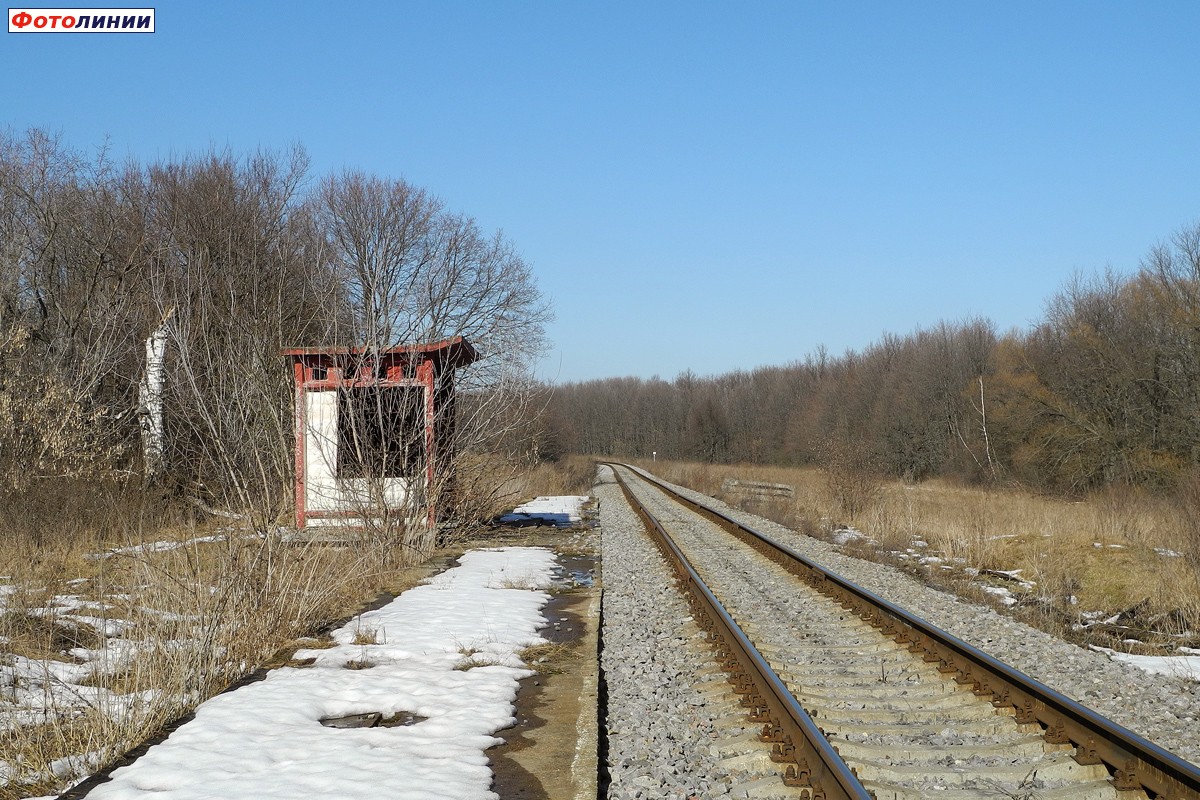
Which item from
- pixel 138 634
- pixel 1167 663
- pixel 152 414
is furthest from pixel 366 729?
pixel 152 414

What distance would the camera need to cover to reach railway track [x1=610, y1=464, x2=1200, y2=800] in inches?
177

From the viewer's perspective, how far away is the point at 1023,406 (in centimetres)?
4138

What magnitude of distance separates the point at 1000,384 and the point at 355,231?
31.8 meters

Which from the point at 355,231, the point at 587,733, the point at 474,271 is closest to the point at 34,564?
the point at 587,733

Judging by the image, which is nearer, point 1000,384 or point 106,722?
point 106,722

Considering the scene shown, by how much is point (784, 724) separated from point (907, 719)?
3.14 feet

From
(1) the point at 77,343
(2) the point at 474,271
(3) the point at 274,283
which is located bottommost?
(1) the point at 77,343

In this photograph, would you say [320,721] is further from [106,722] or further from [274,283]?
[274,283]

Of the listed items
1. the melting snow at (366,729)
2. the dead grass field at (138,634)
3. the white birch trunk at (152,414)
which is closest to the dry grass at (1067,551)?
the melting snow at (366,729)

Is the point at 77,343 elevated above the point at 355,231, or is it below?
below

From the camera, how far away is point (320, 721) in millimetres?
5859

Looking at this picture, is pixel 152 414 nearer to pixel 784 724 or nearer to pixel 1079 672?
pixel 784 724

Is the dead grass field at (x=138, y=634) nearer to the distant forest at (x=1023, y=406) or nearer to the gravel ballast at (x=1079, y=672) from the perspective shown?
the gravel ballast at (x=1079, y=672)

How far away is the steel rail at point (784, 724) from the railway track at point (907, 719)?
0.01 m
